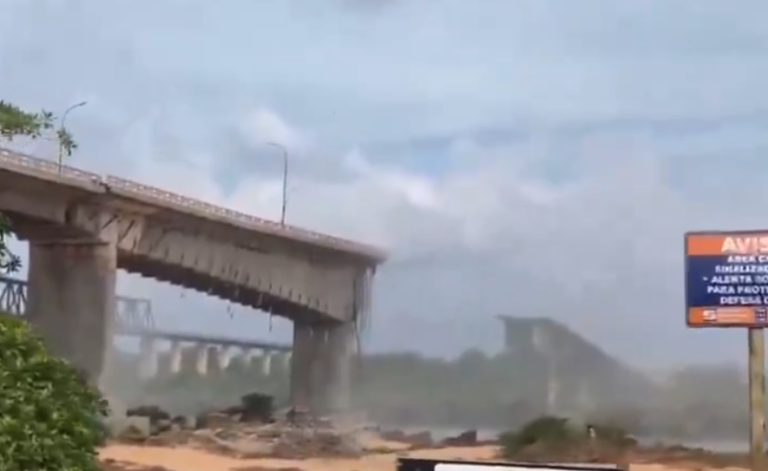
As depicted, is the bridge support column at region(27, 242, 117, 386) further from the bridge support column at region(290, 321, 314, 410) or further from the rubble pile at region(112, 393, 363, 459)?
the bridge support column at region(290, 321, 314, 410)

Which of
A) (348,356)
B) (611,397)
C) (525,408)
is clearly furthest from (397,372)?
(611,397)

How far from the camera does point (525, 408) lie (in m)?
13.5

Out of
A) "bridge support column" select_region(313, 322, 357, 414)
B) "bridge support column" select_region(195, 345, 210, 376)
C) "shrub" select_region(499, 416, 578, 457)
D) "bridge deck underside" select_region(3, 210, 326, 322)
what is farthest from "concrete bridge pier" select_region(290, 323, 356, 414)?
"shrub" select_region(499, 416, 578, 457)

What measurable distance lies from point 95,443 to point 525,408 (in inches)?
228

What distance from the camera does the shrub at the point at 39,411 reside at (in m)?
8.30

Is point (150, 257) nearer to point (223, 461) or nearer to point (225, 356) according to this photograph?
point (225, 356)

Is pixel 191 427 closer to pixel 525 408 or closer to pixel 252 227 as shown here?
pixel 252 227

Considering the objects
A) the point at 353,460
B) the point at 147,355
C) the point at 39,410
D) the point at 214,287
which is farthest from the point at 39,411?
the point at 214,287

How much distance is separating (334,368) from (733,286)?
547 centimetres

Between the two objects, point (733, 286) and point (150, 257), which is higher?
point (150, 257)

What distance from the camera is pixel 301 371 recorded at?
47.3 ft

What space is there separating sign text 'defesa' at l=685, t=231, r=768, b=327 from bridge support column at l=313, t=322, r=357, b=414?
196 inches

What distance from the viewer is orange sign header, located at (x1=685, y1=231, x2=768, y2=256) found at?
10375 mm

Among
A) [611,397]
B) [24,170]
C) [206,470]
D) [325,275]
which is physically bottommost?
[206,470]
